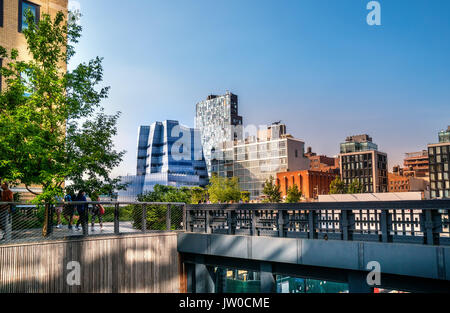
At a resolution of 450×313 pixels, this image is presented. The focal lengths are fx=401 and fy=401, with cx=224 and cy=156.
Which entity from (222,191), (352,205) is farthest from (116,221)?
(222,191)

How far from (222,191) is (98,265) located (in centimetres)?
7974

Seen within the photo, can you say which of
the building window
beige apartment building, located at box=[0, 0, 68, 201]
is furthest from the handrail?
the building window

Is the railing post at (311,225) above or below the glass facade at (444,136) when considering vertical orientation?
below

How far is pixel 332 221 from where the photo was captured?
13578mm

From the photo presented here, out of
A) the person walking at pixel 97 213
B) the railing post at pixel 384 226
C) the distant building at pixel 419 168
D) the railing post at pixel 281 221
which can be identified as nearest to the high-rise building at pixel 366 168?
the distant building at pixel 419 168

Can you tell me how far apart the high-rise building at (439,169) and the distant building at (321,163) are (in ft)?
144

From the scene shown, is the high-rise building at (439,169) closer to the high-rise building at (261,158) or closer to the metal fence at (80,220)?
the high-rise building at (261,158)

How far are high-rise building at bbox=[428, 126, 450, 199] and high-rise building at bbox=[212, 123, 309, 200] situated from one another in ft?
152

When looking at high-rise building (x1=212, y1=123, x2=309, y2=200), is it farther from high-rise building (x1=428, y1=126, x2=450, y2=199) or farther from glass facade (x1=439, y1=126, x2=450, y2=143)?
glass facade (x1=439, y1=126, x2=450, y2=143)

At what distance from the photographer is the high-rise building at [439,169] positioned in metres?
136

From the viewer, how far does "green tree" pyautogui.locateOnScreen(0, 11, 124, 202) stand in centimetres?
1430

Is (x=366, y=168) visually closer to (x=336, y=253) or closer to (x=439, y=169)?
(x=439, y=169)
